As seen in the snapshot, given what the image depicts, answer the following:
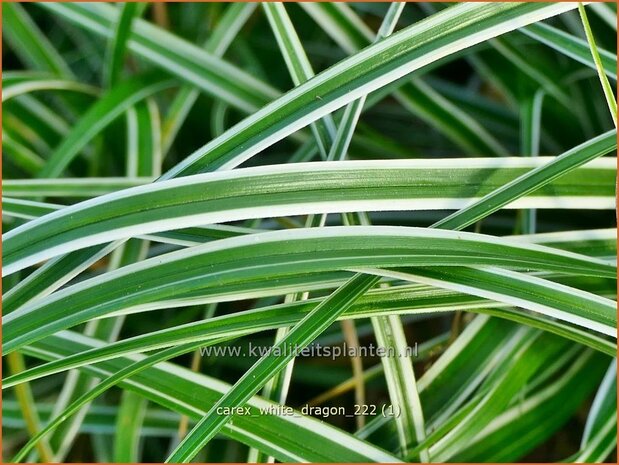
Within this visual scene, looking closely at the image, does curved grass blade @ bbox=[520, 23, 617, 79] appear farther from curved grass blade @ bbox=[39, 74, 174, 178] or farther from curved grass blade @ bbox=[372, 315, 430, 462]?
curved grass blade @ bbox=[39, 74, 174, 178]

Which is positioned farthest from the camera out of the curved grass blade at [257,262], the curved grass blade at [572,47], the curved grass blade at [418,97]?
the curved grass blade at [418,97]

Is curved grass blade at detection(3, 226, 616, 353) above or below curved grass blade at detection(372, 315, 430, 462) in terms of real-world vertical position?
above

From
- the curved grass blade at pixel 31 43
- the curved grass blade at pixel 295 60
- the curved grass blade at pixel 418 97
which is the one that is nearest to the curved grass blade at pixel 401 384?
the curved grass blade at pixel 295 60

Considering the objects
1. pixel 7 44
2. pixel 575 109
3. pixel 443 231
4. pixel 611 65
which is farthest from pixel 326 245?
pixel 7 44

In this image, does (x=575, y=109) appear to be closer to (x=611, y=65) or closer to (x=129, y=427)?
(x=611, y=65)

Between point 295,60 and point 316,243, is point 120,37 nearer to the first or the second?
point 295,60

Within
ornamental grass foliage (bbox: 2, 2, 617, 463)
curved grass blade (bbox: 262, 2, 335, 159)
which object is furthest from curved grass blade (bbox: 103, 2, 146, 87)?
curved grass blade (bbox: 262, 2, 335, 159)

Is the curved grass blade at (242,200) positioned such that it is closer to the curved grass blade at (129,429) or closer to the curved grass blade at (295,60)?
the curved grass blade at (295,60)

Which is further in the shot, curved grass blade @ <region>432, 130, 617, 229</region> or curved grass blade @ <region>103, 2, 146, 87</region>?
curved grass blade @ <region>103, 2, 146, 87</region>
